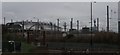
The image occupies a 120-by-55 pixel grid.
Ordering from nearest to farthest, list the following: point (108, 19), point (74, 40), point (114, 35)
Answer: point (114, 35) < point (74, 40) < point (108, 19)

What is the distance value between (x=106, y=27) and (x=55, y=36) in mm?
7669

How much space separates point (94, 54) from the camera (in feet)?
49.3

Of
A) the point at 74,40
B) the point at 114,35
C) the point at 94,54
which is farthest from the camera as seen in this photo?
the point at 74,40

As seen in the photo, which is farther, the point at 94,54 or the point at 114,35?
the point at 114,35

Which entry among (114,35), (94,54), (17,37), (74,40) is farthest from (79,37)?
(94,54)

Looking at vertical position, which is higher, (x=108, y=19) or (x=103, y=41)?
(x=108, y=19)

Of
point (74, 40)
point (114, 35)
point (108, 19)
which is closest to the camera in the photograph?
point (114, 35)

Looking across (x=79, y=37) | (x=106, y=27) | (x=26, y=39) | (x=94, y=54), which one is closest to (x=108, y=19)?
(x=106, y=27)

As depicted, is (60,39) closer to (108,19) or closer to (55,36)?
(55,36)

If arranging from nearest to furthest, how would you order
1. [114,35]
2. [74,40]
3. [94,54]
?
[94,54]
[114,35]
[74,40]

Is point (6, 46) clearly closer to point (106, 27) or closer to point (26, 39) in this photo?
point (26, 39)

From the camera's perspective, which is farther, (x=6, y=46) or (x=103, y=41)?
(x=103, y=41)

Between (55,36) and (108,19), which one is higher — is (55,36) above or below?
below

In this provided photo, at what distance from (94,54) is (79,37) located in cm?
914
